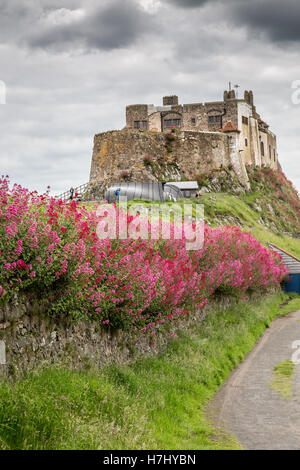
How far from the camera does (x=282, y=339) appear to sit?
19.5 meters

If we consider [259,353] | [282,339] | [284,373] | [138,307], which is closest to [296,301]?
[282,339]

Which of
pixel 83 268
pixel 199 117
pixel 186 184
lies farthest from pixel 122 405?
pixel 199 117

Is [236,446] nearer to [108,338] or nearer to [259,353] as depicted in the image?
[108,338]

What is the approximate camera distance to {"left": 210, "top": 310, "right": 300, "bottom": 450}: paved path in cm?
917

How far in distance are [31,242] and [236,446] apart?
462 centimetres

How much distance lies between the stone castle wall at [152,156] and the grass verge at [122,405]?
3760cm

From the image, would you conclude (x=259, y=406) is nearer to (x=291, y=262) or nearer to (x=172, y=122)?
(x=291, y=262)

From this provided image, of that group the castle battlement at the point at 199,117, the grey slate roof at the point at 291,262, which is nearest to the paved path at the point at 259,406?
the grey slate roof at the point at 291,262

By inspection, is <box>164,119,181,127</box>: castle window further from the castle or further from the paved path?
the paved path

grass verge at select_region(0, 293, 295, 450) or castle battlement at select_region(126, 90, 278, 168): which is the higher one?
castle battlement at select_region(126, 90, 278, 168)

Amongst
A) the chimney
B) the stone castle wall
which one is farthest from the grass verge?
the chimney

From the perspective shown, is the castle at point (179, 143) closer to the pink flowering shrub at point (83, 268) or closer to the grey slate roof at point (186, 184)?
the grey slate roof at point (186, 184)

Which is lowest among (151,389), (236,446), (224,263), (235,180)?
(236,446)

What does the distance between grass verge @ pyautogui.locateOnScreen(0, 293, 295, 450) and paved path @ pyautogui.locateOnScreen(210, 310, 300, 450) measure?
0.36 metres
